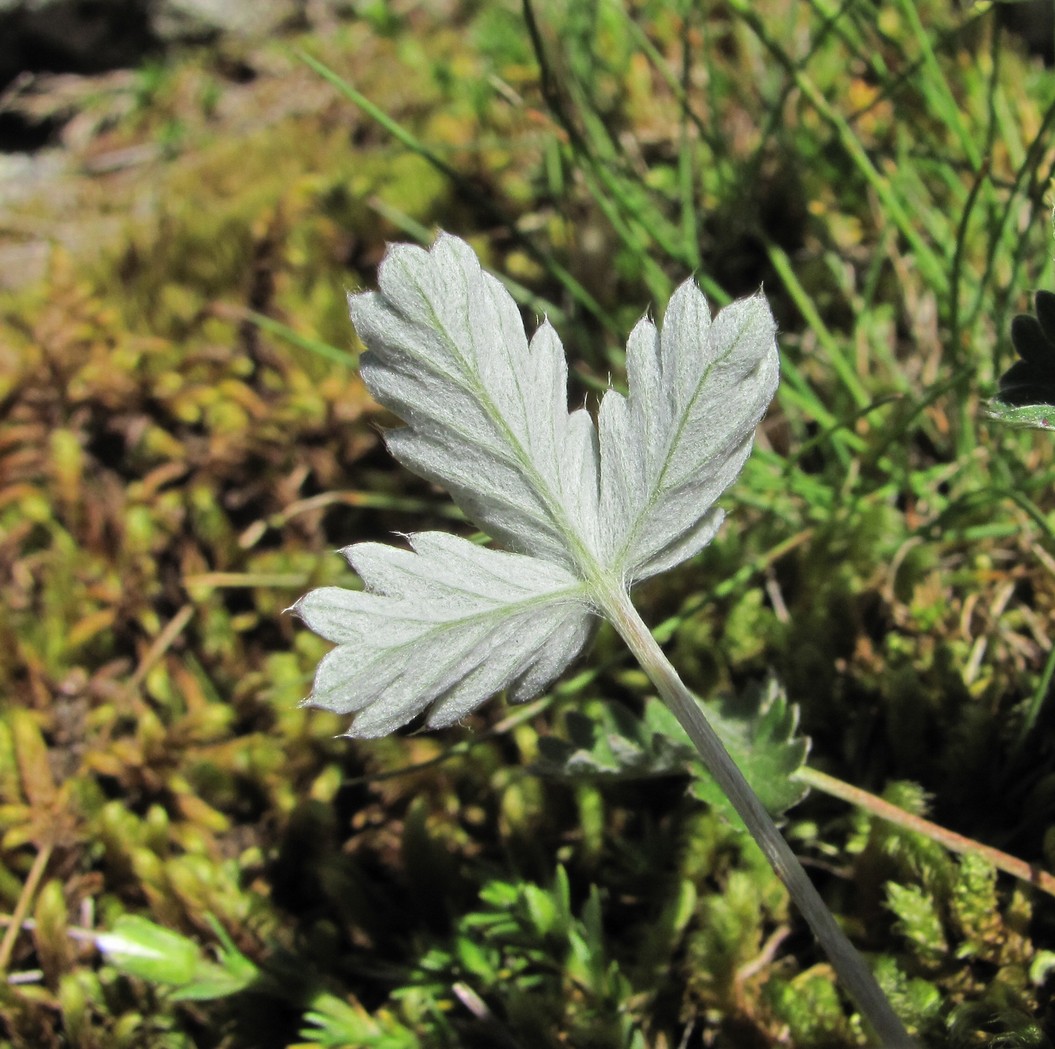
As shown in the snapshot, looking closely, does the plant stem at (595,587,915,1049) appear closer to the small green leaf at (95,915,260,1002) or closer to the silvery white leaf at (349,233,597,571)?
the silvery white leaf at (349,233,597,571)

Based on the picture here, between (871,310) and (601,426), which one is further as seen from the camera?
(871,310)

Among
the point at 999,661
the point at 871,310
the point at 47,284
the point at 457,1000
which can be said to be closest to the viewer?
the point at 457,1000

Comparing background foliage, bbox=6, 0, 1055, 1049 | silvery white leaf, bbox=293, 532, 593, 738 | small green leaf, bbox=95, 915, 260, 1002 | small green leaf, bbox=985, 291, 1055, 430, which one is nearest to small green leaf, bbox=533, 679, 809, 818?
background foliage, bbox=6, 0, 1055, 1049

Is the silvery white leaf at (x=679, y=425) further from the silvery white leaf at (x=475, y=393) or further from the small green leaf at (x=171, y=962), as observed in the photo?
the small green leaf at (x=171, y=962)

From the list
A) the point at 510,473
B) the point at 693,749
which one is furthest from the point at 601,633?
the point at 510,473

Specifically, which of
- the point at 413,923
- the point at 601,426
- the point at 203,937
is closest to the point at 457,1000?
the point at 413,923

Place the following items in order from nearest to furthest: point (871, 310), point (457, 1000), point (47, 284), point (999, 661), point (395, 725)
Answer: point (395, 725), point (457, 1000), point (999, 661), point (871, 310), point (47, 284)

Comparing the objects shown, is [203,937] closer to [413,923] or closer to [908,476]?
[413,923]
